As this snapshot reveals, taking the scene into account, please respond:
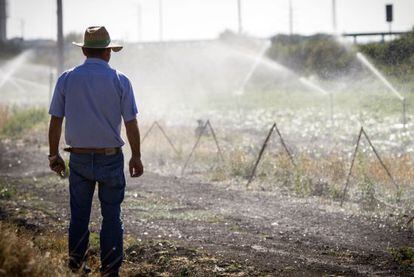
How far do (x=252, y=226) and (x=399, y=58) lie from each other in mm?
10346

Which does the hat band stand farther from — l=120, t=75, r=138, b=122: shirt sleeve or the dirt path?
the dirt path

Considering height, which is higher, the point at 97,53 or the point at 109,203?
the point at 97,53

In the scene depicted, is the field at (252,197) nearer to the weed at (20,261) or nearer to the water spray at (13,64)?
the weed at (20,261)

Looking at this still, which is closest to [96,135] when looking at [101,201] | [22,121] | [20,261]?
[101,201]

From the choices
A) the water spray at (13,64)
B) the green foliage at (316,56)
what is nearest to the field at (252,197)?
the green foliage at (316,56)

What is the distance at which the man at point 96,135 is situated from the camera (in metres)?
4.80

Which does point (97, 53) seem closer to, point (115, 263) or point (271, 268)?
point (115, 263)

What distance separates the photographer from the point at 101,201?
4863 millimetres

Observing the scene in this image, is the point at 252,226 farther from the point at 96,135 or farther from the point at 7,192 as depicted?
the point at 7,192

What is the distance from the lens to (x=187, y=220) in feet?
25.9

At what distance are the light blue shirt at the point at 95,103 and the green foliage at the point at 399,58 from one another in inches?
488

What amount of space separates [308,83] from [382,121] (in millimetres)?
11452

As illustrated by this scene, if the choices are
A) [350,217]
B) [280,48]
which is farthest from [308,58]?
[350,217]

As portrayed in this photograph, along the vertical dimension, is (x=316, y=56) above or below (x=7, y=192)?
above
